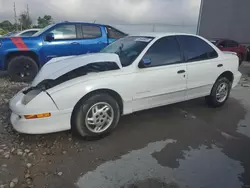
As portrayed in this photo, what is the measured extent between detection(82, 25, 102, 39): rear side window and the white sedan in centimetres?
283

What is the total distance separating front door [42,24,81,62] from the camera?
20.5 feet

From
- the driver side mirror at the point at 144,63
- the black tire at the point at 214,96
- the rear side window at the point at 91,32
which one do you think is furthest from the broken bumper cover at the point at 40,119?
the rear side window at the point at 91,32

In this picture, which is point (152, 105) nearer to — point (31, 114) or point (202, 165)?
point (202, 165)

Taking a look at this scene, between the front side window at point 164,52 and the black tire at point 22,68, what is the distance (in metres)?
3.91

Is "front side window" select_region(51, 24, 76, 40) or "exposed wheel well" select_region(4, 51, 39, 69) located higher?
"front side window" select_region(51, 24, 76, 40)

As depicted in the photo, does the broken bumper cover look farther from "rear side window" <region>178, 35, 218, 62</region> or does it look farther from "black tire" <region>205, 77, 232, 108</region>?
"black tire" <region>205, 77, 232, 108</region>

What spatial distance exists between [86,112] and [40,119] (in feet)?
1.86

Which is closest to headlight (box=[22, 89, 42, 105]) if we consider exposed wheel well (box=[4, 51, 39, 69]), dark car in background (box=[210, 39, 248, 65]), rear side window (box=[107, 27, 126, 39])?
exposed wheel well (box=[4, 51, 39, 69])

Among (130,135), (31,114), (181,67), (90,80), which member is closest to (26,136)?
(31,114)

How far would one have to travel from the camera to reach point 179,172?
8.28 ft

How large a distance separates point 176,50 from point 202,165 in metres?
1.97

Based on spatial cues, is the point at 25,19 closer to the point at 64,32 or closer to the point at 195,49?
the point at 64,32

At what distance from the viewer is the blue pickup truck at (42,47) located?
20.1 feet

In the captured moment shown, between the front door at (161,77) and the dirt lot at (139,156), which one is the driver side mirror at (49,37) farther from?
the front door at (161,77)
